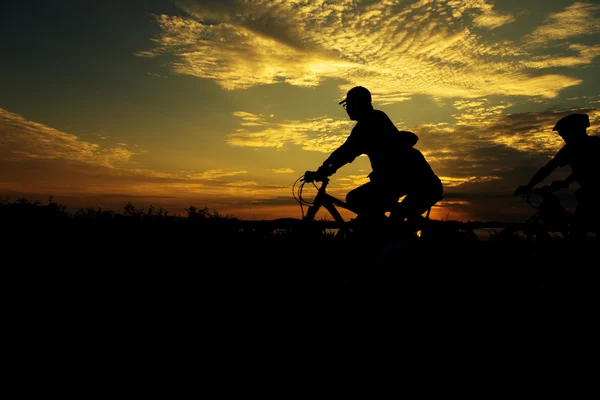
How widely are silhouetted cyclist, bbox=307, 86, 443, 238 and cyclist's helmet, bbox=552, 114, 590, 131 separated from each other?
370cm

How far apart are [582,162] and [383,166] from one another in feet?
15.2

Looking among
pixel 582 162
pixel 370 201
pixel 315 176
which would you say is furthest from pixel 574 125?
pixel 315 176

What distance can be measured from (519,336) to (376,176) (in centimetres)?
279

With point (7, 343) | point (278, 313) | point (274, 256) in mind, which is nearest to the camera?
point (7, 343)

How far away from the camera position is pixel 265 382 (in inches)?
145

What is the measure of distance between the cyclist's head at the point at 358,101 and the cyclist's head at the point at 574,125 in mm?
4551

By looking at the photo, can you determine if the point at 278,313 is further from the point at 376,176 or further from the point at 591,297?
the point at 591,297

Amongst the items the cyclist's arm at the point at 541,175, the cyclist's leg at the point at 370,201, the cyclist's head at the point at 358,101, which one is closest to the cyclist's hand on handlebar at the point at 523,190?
the cyclist's arm at the point at 541,175

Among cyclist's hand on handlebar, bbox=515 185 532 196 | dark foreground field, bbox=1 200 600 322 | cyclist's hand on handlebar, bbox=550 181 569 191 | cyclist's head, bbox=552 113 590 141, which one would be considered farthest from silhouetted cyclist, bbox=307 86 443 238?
cyclist's hand on handlebar, bbox=550 181 569 191

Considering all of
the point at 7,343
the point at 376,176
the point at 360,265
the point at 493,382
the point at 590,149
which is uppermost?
the point at 590,149

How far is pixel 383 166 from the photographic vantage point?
6461 mm

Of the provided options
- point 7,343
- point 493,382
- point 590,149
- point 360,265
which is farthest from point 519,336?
point 7,343

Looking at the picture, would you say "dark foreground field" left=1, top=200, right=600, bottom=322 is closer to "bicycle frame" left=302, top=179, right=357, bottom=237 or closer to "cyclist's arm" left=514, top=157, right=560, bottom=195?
"bicycle frame" left=302, top=179, right=357, bottom=237

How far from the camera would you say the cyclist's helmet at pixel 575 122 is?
8445 millimetres
